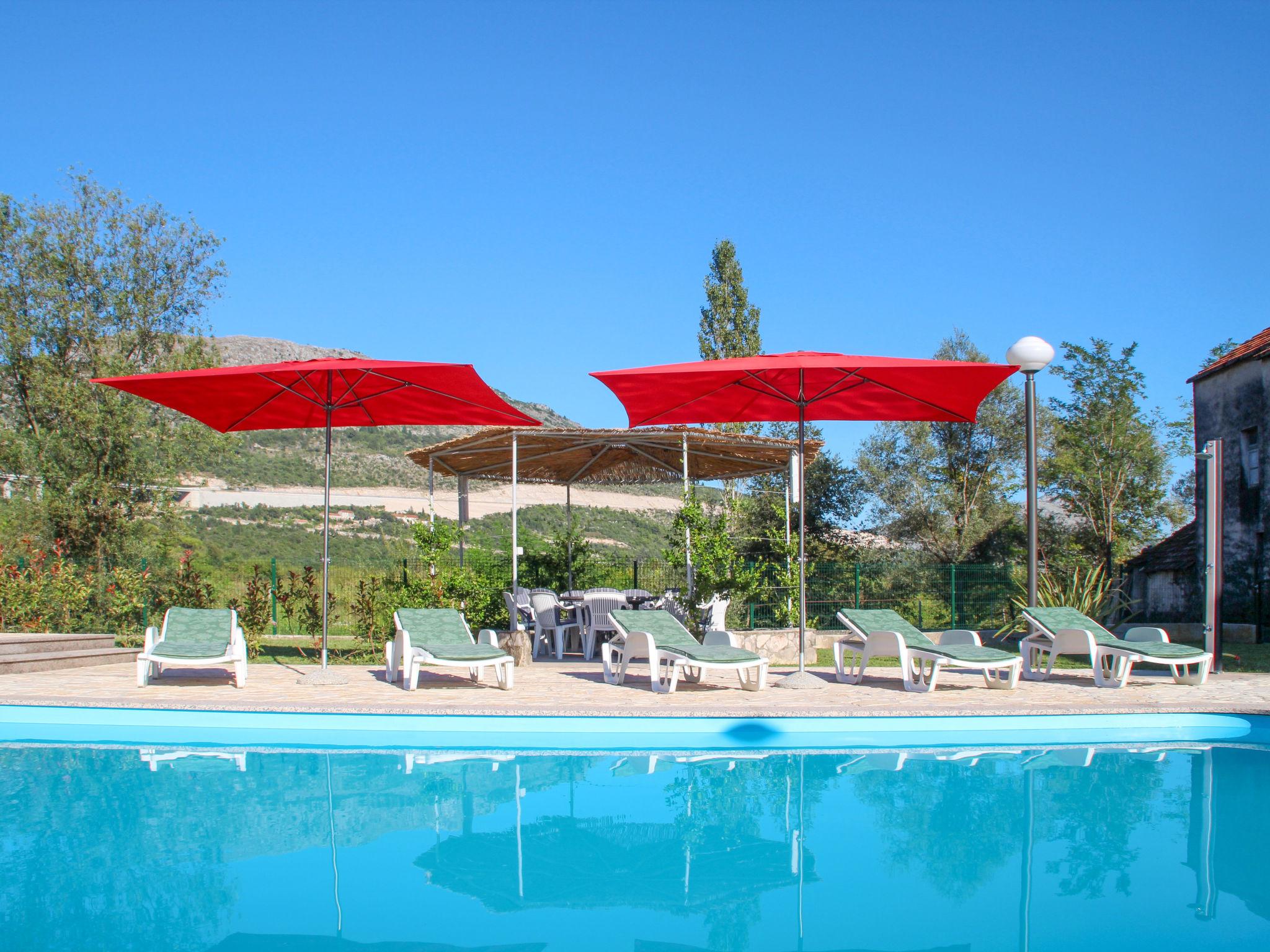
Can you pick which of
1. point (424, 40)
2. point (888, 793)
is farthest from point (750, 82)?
point (888, 793)

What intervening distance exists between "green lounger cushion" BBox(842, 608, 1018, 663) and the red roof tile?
1050 cm

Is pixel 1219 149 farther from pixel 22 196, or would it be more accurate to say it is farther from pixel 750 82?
pixel 22 196

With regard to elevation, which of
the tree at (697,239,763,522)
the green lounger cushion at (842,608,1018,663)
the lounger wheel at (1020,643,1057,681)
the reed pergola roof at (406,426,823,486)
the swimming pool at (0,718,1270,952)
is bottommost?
the swimming pool at (0,718,1270,952)

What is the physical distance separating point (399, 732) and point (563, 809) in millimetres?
2264

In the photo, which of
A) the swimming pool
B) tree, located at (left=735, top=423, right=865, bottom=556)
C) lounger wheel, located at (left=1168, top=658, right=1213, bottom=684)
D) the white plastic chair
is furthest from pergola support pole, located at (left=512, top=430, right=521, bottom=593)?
tree, located at (left=735, top=423, right=865, bottom=556)

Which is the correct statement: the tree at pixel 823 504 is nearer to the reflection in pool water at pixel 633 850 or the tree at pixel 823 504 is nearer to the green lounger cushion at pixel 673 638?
the green lounger cushion at pixel 673 638

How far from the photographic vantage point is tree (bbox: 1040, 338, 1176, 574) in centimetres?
2416

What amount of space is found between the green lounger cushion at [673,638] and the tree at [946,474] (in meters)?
15.7

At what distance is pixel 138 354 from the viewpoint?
59.9 feet

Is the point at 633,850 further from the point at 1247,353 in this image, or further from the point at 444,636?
the point at 1247,353

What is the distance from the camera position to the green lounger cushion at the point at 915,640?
8531mm

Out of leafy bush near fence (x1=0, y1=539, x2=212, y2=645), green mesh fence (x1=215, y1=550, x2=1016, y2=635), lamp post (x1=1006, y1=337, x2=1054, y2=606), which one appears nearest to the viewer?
lamp post (x1=1006, y1=337, x2=1054, y2=606)

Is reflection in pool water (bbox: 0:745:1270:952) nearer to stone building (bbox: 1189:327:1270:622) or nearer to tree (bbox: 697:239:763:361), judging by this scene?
stone building (bbox: 1189:327:1270:622)


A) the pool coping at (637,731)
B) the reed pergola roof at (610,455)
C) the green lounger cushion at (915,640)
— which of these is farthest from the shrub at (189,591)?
the green lounger cushion at (915,640)
